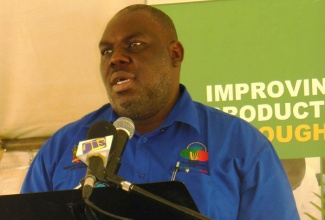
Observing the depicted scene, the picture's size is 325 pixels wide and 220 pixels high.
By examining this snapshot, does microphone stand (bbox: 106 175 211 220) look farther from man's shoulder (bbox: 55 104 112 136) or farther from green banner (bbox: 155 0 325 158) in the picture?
green banner (bbox: 155 0 325 158)

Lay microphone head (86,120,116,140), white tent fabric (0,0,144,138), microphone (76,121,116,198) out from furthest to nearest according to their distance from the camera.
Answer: white tent fabric (0,0,144,138) < microphone head (86,120,116,140) < microphone (76,121,116,198)

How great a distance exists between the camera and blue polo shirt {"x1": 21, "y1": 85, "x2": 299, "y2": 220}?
247cm

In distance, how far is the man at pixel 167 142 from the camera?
2.49 m

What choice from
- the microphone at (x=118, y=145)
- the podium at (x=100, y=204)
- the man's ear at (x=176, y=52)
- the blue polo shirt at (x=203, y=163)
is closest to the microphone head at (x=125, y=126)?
the microphone at (x=118, y=145)

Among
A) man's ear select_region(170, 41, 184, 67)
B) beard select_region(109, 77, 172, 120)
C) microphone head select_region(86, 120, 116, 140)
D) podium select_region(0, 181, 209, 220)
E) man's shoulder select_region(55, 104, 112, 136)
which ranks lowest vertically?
podium select_region(0, 181, 209, 220)

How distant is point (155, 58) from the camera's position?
2.77m

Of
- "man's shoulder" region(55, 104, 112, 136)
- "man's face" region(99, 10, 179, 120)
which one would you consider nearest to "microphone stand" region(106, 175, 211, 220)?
"man's face" region(99, 10, 179, 120)

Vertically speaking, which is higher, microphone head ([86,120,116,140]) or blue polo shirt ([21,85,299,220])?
microphone head ([86,120,116,140])

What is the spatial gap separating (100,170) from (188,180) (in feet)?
3.00

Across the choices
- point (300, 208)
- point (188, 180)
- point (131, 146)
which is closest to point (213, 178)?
point (188, 180)

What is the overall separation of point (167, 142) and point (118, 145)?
3.06ft

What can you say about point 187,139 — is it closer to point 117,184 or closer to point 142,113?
point 142,113

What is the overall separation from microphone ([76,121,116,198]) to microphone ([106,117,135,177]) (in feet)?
0.07

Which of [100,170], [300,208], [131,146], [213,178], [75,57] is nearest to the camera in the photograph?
[100,170]
